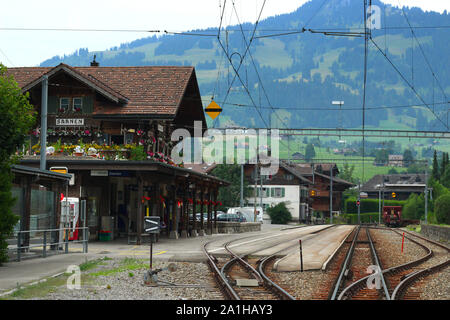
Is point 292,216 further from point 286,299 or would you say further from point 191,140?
point 286,299

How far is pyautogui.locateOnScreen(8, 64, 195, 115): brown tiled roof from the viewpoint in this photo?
3528cm

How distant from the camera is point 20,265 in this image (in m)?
18.1

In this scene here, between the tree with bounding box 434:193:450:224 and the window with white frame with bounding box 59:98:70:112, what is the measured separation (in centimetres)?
2468

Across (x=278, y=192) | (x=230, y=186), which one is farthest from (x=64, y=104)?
(x=278, y=192)

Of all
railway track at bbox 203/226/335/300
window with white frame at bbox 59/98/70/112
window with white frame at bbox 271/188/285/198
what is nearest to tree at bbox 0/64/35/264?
railway track at bbox 203/226/335/300

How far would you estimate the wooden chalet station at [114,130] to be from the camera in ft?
109

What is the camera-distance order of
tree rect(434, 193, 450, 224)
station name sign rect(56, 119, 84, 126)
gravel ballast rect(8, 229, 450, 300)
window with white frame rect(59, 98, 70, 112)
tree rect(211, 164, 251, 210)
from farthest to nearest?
tree rect(211, 164, 251, 210)
tree rect(434, 193, 450, 224)
window with white frame rect(59, 98, 70, 112)
station name sign rect(56, 119, 84, 126)
gravel ballast rect(8, 229, 450, 300)

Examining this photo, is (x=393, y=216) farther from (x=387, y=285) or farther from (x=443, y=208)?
(x=387, y=285)

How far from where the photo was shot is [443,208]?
45.0 meters

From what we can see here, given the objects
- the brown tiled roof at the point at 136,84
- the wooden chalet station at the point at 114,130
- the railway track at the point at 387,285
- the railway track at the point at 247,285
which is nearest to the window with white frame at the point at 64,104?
the wooden chalet station at the point at 114,130

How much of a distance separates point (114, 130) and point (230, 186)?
162 feet

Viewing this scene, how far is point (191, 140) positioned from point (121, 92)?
10337 mm

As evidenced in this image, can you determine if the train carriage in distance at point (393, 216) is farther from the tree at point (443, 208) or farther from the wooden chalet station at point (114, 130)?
the wooden chalet station at point (114, 130)

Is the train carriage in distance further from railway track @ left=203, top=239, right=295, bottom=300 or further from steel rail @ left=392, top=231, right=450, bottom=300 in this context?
railway track @ left=203, top=239, right=295, bottom=300
